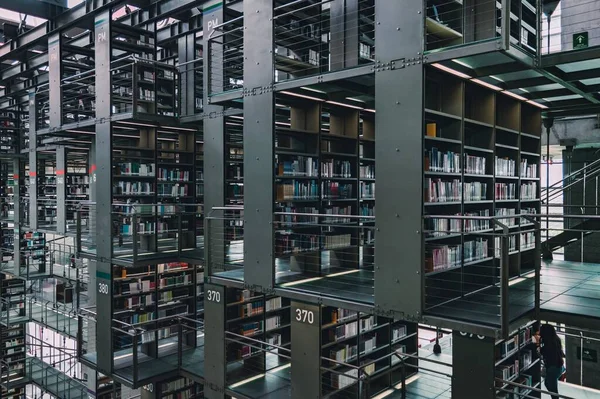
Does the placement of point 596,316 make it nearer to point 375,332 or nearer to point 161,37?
point 375,332

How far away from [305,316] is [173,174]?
3.99m

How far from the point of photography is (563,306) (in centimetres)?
416

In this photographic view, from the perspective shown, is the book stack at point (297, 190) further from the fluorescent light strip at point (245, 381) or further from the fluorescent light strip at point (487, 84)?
the fluorescent light strip at point (245, 381)

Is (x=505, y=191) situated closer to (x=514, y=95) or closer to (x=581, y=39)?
(x=514, y=95)

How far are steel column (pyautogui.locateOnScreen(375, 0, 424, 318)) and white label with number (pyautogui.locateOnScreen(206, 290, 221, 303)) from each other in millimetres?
2482

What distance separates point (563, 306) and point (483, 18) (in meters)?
2.70

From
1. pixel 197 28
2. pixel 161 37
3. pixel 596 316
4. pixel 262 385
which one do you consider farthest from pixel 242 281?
pixel 161 37

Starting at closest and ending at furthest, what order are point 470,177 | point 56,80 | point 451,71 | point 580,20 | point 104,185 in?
point 451,71, point 470,177, point 104,185, point 580,20, point 56,80

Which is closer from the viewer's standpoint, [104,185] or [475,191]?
[475,191]

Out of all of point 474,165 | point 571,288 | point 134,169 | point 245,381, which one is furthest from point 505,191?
point 134,169

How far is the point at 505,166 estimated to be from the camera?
5508mm

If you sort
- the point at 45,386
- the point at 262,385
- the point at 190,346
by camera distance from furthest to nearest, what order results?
the point at 45,386
the point at 190,346
the point at 262,385

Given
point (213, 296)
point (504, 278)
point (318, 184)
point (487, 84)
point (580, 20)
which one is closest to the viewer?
point (504, 278)

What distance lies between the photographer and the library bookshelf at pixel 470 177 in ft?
14.4
